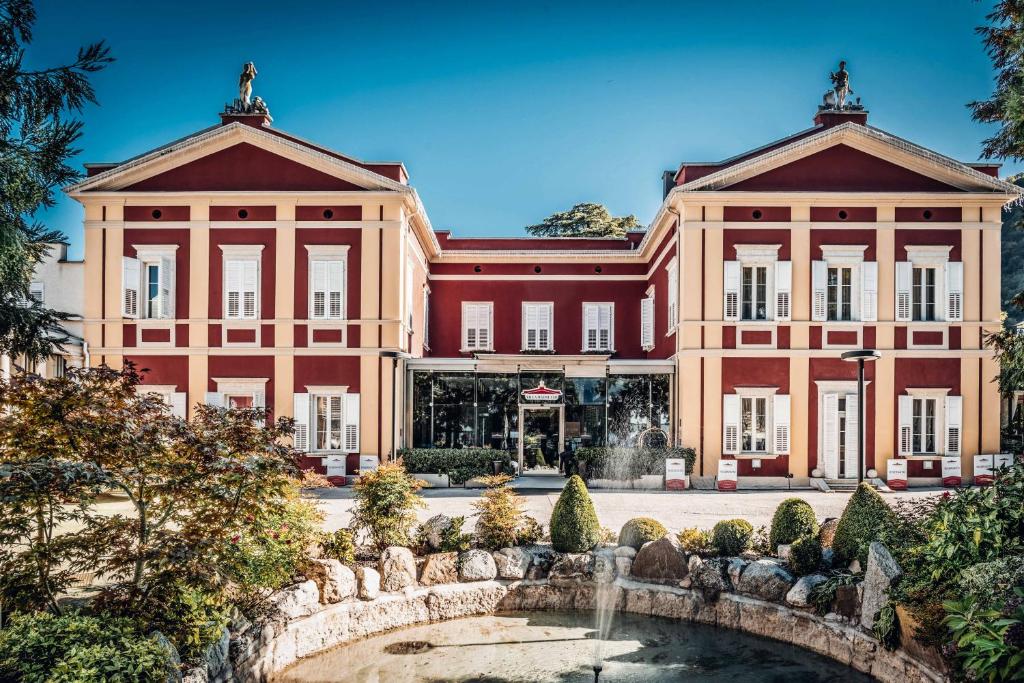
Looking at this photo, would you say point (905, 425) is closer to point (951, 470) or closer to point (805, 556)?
point (951, 470)

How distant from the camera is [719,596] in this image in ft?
31.0

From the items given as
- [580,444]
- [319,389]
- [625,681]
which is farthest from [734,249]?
[625,681]

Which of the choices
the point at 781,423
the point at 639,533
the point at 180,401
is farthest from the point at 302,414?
the point at 781,423

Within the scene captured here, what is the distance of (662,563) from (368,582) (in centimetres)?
380

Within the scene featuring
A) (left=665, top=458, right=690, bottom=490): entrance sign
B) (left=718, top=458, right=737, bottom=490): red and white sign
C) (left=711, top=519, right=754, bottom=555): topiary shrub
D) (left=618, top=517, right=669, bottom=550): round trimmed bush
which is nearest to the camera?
(left=711, top=519, right=754, bottom=555): topiary shrub

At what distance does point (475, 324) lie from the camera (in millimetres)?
26969

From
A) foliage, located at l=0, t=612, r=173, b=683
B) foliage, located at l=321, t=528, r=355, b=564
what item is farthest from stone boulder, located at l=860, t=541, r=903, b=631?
foliage, located at l=0, t=612, r=173, b=683

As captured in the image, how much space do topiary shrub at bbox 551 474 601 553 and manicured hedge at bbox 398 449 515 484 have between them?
8.66m

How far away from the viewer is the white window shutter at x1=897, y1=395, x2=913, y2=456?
19625 mm

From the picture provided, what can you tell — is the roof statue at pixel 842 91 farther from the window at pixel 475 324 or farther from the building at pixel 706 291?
the window at pixel 475 324

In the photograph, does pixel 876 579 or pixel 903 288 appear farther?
pixel 903 288

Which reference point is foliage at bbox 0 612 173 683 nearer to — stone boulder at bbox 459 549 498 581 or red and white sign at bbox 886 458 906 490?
stone boulder at bbox 459 549 498 581

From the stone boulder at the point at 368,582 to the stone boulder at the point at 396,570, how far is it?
0.12 metres

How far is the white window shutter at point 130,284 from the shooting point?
771 inches
